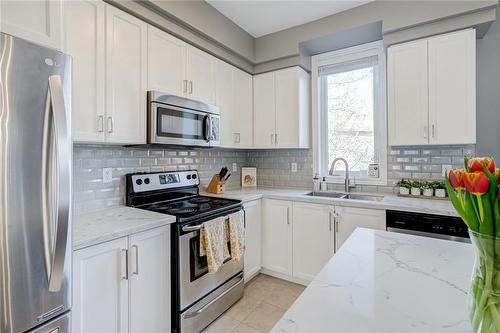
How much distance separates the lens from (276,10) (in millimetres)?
2559

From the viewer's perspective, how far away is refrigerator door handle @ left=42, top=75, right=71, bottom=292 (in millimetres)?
1035

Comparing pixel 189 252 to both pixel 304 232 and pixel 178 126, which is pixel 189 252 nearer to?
pixel 178 126

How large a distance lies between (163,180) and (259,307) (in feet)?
4.70

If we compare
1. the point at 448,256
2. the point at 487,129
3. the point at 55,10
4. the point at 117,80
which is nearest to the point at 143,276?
the point at 117,80

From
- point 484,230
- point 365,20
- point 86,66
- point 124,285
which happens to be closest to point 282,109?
point 365,20

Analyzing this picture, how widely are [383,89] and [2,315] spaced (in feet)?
10.8

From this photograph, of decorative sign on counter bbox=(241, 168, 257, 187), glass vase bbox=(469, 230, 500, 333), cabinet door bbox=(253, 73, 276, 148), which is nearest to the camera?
glass vase bbox=(469, 230, 500, 333)

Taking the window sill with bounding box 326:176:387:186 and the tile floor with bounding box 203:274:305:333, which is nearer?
the tile floor with bounding box 203:274:305:333

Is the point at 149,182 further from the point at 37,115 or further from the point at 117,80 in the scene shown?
the point at 37,115

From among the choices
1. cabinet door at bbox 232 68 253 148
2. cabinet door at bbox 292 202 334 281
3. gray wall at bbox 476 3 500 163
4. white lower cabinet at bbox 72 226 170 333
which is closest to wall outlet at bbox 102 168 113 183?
white lower cabinet at bbox 72 226 170 333

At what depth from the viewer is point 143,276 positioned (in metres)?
1.57

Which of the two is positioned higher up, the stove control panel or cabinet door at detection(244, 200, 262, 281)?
the stove control panel

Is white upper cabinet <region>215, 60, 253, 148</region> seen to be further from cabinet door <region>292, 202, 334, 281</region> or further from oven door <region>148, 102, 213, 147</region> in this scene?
cabinet door <region>292, 202, 334, 281</region>

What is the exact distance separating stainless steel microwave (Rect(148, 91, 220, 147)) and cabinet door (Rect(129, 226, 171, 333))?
29.1 inches
